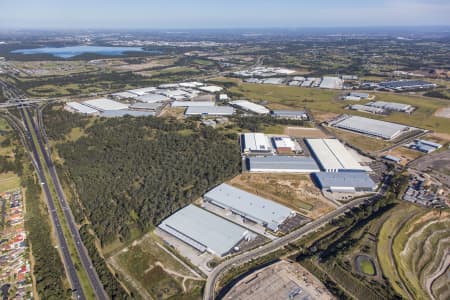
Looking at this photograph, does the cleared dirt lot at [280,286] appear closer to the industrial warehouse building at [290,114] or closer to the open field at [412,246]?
the open field at [412,246]

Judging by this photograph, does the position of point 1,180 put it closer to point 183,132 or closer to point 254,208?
point 183,132

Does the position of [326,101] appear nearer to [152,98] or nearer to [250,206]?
[152,98]

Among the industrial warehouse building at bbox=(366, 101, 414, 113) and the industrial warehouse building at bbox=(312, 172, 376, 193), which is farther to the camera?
the industrial warehouse building at bbox=(366, 101, 414, 113)

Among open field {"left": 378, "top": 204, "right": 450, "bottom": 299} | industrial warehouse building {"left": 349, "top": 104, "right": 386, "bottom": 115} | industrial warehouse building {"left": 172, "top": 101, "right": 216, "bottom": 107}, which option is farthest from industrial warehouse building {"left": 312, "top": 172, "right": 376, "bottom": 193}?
industrial warehouse building {"left": 172, "top": 101, "right": 216, "bottom": 107}

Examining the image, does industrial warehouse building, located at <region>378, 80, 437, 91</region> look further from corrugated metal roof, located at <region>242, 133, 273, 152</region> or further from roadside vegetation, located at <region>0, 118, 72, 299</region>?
roadside vegetation, located at <region>0, 118, 72, 299</region>

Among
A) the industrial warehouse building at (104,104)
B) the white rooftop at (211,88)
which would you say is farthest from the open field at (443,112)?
the industrial warehouse building at (104,104)

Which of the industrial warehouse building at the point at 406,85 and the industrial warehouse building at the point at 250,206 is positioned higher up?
the industrial warehouse building at the point at 406,85
